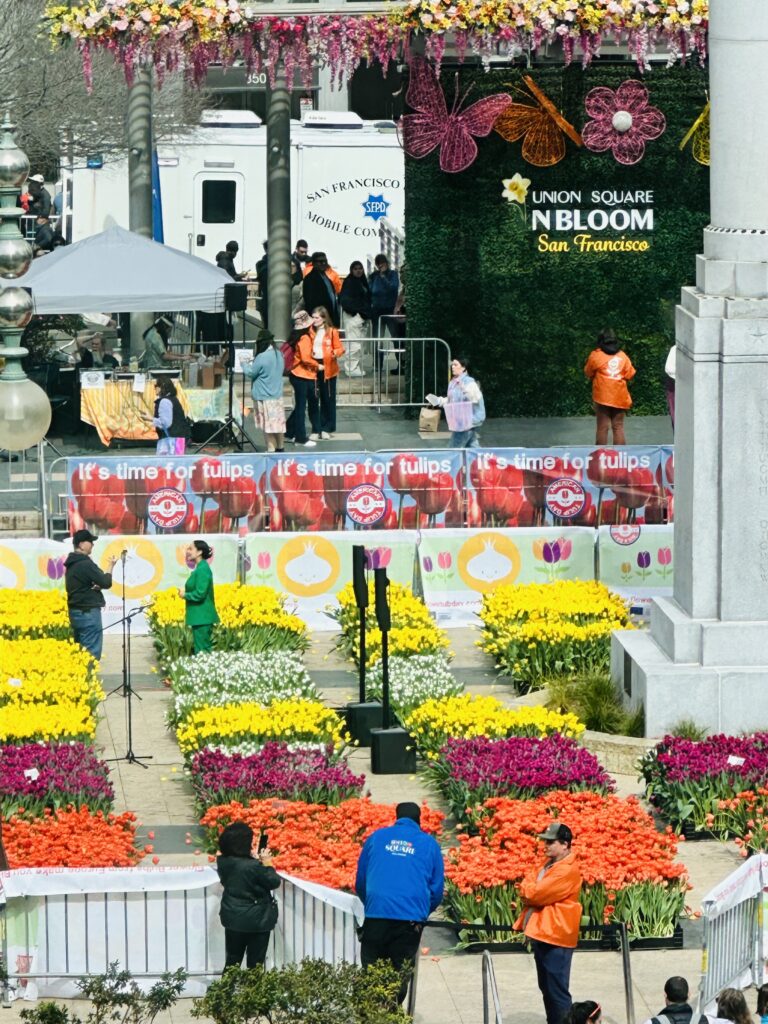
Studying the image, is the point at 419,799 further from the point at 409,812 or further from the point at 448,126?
the point at 448,126

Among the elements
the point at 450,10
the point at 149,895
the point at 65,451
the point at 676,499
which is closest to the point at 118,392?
the point at 65,451

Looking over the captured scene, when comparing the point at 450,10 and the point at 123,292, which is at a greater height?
the point at 450,10

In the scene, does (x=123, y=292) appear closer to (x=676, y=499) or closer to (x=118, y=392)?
(x=118, y=392)

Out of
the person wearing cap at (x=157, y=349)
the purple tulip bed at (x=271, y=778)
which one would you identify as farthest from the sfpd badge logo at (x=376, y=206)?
the purple tulip bed at (x=271, y=778)

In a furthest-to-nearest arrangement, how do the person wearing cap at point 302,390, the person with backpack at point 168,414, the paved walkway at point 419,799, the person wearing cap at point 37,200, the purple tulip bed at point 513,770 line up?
the person wearing cap at point 37,200
the person wearing cap at point 302,390
the person with backpack at point 168,414
the purple tulip bed at point 513,770
the paved walkway at point 419,799

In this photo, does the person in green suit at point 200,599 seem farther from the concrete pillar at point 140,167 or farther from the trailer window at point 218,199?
the trailer window at point 218,199

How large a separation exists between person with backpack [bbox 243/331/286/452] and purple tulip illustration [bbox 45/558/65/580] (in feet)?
17.7

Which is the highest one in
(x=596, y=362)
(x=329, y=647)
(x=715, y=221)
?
(x=715, y=221)

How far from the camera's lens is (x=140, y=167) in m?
35.2

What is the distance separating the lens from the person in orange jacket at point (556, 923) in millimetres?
13898

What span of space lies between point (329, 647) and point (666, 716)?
5422 millimetres

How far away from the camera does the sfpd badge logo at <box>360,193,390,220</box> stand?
45406 mm

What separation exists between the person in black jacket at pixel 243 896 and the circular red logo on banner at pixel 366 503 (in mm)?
11333

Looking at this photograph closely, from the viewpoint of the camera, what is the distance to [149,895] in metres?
14.6
